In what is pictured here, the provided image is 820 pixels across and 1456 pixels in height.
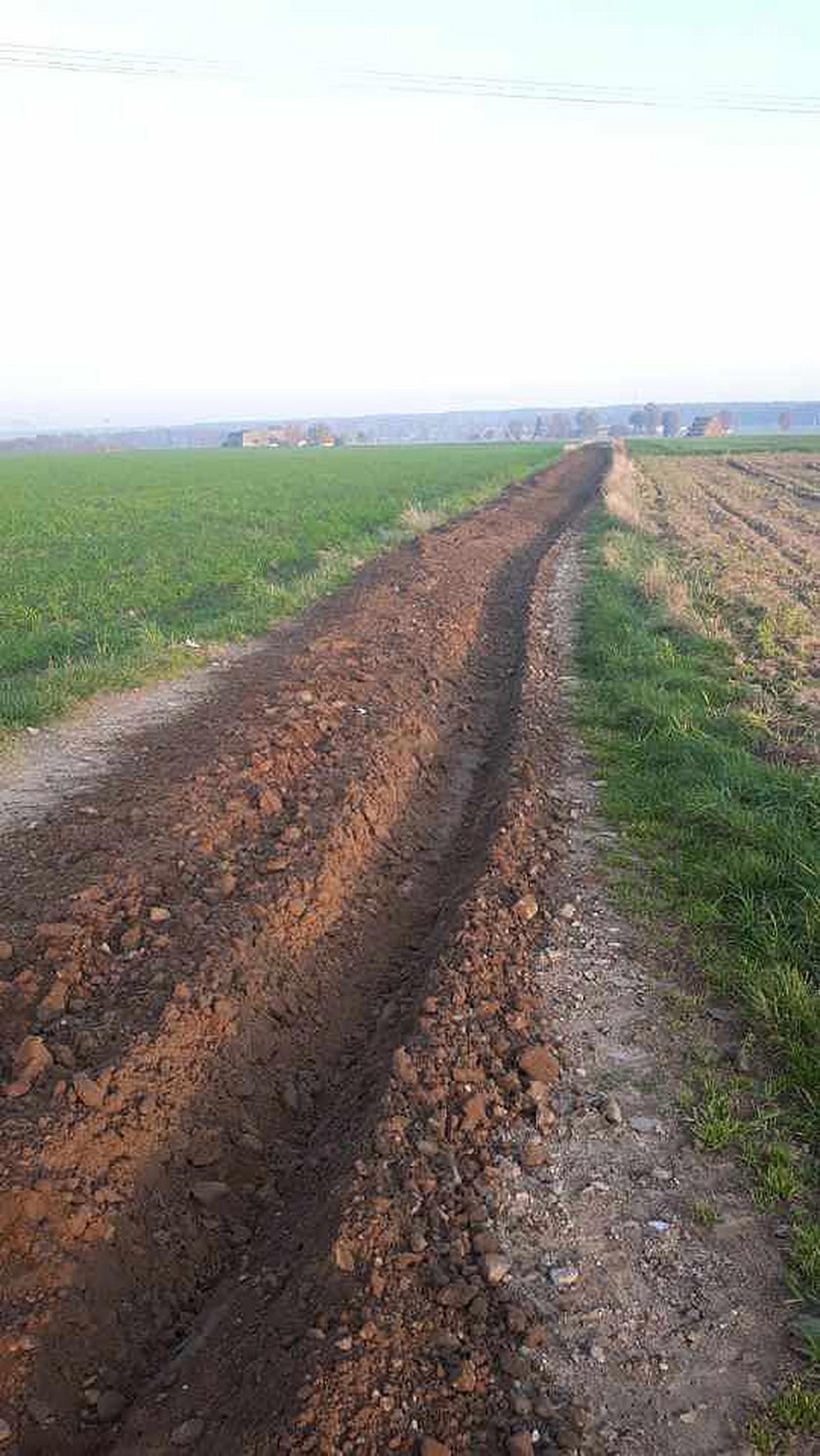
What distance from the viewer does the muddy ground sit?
9.56ft

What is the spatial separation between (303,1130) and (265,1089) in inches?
11.6

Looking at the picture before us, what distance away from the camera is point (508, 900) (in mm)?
5684

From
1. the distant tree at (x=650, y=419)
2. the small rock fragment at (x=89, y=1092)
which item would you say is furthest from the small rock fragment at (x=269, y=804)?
the distant tree at (x=650, y=419)

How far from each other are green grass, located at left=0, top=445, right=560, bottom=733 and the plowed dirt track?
328 cm

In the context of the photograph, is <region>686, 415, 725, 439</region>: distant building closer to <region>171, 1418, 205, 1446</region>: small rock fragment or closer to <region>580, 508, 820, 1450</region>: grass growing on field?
<region>580, 508, 820, 1450</region>: grass growing on field

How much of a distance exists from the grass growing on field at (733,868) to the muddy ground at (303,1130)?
0.32m

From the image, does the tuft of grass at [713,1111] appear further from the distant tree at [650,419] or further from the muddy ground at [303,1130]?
the distant tree at [650,419]

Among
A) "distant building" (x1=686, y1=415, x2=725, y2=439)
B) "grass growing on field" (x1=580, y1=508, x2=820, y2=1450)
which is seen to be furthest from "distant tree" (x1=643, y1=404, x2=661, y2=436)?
"grass growing on field" (x1=580, y1=508, x2=820, y2=1450)

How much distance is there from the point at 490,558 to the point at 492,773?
35.7 feet

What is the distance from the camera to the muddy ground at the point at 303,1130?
9.56 ft

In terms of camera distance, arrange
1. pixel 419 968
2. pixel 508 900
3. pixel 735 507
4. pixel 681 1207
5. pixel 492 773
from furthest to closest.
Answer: pixel 735 507
pixel 492 773
pixel 508 900
pixel 419 968
pixel 681 1207

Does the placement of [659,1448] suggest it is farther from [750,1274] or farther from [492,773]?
[492,773]

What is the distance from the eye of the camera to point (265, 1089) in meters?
4.51

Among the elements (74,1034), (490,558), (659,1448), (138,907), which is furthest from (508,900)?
(490,558)
